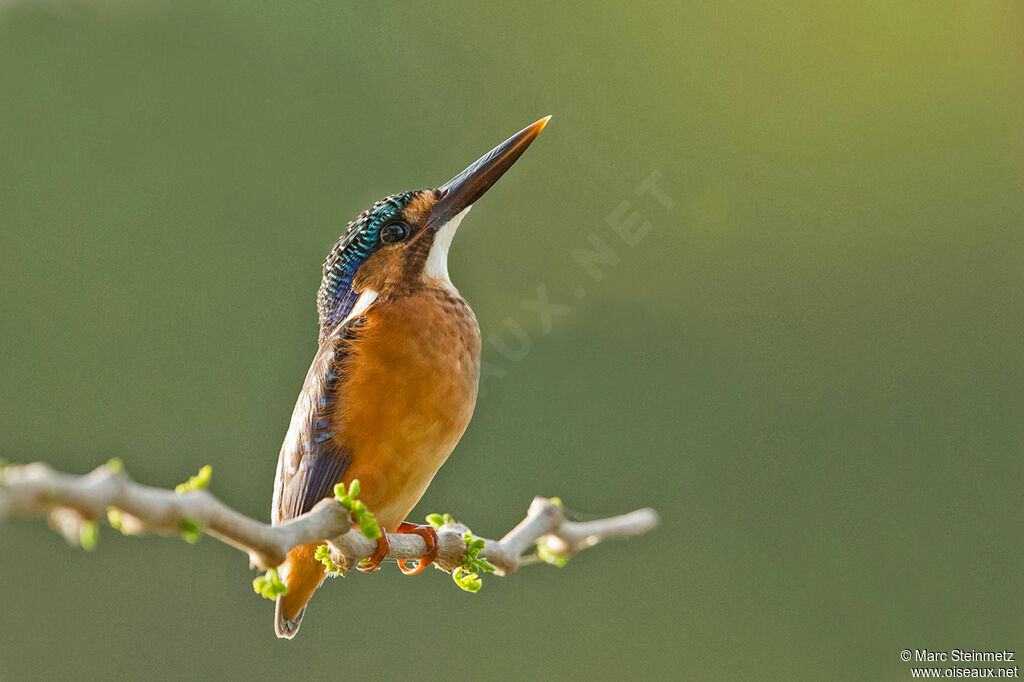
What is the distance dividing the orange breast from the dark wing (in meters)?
0.01

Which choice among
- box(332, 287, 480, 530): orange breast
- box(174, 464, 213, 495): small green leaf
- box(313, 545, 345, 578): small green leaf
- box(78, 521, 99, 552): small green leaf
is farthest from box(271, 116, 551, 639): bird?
box(78, 521, 99, 552): small green leaf

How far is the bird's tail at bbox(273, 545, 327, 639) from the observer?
139cm

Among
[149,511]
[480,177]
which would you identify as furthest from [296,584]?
[149,511]

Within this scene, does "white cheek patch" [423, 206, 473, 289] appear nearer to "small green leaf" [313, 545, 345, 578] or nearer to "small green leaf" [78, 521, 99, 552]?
"small green leaf" [313, 545, 345, 578]

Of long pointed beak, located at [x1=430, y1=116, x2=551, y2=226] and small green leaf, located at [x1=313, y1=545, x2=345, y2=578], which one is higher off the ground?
long pointed beak, located at [x1=430, y1=116, x2=551, y2=226]

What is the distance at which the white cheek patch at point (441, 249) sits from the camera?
1.51m

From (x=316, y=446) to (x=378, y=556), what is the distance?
20 cm

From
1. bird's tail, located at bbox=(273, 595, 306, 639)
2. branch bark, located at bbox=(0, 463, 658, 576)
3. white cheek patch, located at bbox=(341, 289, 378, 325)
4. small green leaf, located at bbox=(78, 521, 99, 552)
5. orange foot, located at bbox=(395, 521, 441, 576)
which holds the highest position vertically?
white cheek patch, located at bbox=(341, 289, 378, 325)

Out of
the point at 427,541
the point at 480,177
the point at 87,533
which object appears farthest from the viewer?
→ the point at 480,177

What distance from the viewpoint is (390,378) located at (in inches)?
56.0

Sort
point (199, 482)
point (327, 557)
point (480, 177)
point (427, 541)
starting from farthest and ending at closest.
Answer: point (480, 177), point (427, 541), point (327, 557), point (199, 482)

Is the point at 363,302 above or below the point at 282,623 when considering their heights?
above

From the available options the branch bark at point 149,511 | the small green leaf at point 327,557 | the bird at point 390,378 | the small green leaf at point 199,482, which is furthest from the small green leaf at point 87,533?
the bird at point 390,378

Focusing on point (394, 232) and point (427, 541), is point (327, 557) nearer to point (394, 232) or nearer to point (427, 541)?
point (427, 541)
